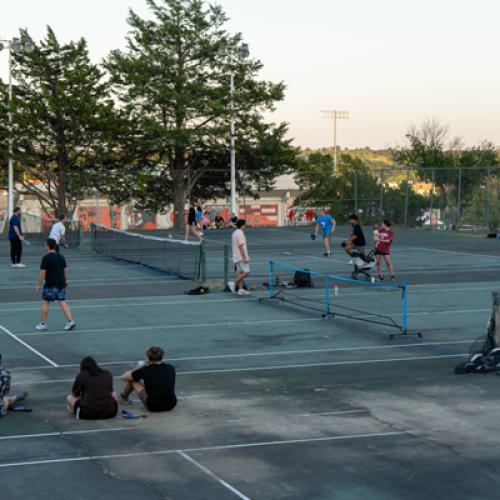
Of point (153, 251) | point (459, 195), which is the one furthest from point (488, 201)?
point (153, 251)

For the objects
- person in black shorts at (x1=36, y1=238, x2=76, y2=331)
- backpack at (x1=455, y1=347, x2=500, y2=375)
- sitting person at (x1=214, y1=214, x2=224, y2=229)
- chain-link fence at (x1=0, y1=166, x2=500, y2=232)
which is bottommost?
backpack at (x1=455, y1=347, x2=500, y2=375)

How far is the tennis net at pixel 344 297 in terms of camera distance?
72.3 feet

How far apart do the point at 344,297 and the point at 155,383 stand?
12.9m

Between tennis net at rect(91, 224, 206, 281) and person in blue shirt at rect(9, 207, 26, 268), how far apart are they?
400cm

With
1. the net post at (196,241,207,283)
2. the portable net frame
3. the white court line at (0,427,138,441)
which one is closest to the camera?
the white court line at (0,427,138,441)

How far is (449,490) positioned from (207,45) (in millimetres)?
56799

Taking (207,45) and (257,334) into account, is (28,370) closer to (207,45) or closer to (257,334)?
(257,334)

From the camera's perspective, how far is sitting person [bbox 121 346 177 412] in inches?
528

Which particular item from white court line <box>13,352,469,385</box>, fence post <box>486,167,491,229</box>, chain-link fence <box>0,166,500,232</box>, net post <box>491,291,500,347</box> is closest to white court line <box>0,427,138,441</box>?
white court line <box>13,352,469,385</box>

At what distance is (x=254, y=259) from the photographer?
3825cm

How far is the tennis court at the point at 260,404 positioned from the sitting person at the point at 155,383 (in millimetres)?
198

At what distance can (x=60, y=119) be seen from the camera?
59719 mm

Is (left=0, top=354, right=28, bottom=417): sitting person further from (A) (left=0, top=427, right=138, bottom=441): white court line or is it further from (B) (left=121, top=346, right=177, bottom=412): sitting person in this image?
(B) (left=121, top=346, right=177, bottom=412): sitting person

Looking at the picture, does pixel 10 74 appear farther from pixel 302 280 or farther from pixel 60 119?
pixel 302 280
